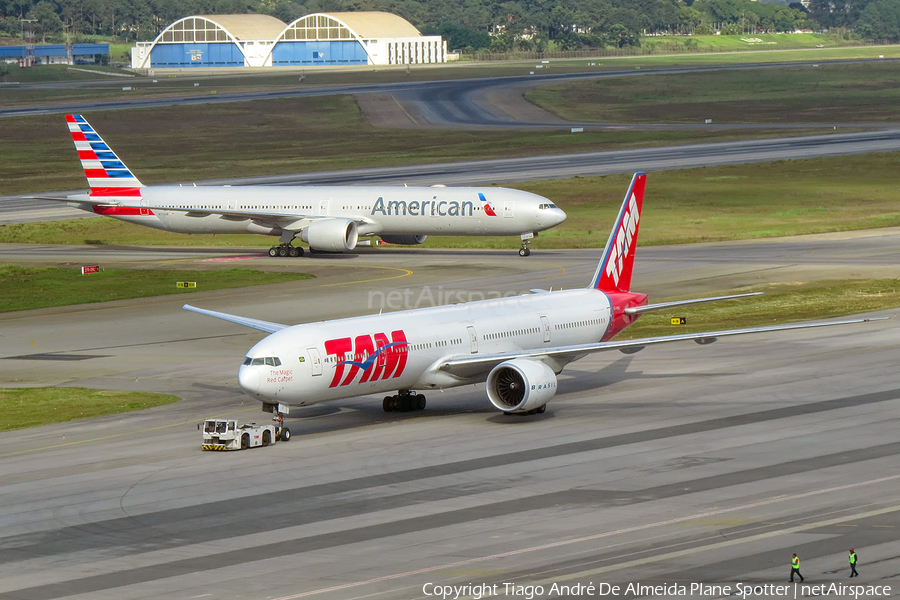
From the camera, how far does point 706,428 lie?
142 ft

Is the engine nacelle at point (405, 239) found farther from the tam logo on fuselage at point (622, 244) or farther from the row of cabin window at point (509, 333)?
the row of cabin window at point (509, 333)

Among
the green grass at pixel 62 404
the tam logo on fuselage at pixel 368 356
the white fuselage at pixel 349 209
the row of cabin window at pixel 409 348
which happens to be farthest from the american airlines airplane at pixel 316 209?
the tam logo on fuselage at pixel 368 356

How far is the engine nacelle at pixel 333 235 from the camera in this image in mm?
90188

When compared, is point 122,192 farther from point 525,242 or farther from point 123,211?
point 525,242

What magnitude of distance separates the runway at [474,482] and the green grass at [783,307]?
328 cm

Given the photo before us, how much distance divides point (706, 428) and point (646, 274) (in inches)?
1442

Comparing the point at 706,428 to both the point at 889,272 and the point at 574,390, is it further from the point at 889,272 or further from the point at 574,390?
the point at 889,272

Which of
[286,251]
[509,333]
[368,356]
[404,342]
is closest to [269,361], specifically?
[368,356]

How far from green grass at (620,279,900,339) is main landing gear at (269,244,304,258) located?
33.5 m

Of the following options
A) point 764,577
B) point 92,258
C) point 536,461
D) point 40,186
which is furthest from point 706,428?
point 40,186

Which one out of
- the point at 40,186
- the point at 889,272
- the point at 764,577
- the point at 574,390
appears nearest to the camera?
the point at 764,577

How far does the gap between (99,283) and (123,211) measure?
16.4 m

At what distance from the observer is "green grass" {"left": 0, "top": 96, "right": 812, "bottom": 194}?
487 ft

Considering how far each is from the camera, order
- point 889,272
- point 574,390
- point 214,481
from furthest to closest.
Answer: point 889,272
point 574,390
point 214,481
